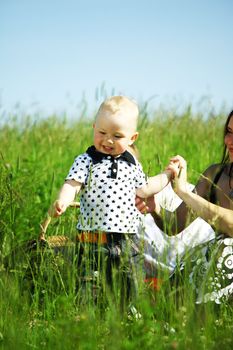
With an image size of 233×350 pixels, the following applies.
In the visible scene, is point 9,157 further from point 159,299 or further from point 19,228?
point 159,299

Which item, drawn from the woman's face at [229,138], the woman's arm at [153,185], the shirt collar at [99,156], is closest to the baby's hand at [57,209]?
the shirt collar at [99,156]

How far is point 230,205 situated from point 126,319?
104 centimetres

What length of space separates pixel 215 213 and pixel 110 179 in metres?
0.52

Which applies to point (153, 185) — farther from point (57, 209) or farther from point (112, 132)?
point (57, 209)

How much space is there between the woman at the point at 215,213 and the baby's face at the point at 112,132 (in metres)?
0.27

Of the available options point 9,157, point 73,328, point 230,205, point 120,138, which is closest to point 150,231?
point 230,205

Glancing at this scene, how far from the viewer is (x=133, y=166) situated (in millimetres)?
3848

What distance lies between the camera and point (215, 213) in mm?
3680

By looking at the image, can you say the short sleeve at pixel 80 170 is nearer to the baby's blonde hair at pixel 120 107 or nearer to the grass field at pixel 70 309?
the grass field at pixel 70 309

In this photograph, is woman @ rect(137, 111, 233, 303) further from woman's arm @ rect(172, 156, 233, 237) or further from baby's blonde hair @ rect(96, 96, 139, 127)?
baby's blonde hair @ rect(96, 96, 139, 127)

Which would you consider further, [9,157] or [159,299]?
[9,157]

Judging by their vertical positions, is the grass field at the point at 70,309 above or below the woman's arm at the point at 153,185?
below

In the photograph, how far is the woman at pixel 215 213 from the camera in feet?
12.1

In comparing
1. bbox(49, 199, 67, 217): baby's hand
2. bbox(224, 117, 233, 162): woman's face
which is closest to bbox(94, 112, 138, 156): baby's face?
bbox(49, 199, 67, 217): baby's hand
